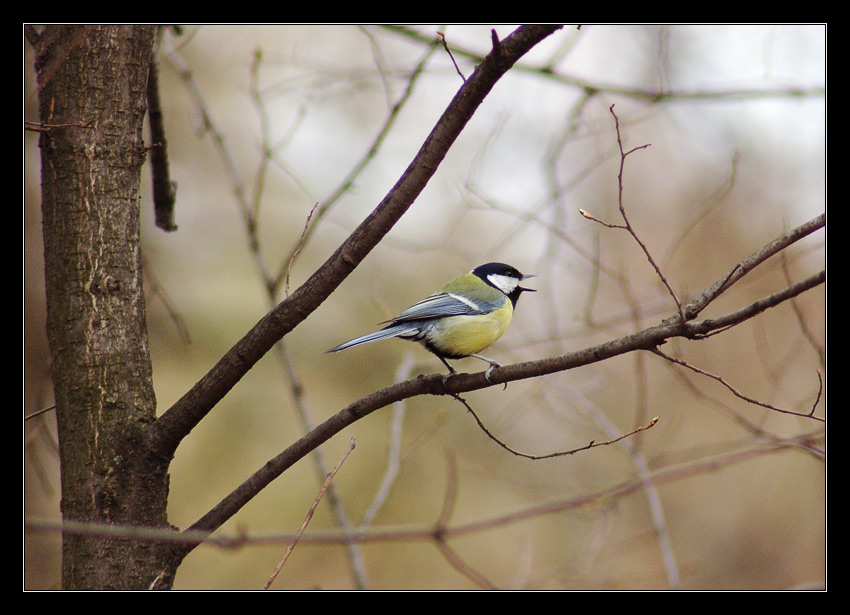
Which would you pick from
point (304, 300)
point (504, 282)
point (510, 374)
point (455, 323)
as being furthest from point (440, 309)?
point (304, 300)

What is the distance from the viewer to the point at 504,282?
4.07 metres

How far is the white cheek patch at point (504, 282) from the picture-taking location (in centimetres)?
405

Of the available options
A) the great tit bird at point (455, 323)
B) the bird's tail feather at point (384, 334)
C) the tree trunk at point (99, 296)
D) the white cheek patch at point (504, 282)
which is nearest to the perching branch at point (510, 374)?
the tree trunk at point (99, 296)

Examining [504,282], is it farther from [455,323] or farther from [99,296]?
[99,296]

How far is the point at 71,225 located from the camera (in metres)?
2.04

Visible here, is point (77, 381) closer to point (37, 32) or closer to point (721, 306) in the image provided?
point (37, 32)

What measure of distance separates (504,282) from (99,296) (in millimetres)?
2551

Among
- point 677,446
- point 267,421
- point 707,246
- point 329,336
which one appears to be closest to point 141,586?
point 267,421

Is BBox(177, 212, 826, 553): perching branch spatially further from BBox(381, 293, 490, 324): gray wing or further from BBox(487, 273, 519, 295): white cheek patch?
BBox(487, 273, 519, 295): white cheek patch

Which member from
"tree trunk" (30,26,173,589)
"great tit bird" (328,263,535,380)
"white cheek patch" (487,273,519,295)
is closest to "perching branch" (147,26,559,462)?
"tree trunk" (30,26,173,589)

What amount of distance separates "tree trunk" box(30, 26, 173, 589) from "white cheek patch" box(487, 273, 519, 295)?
93.0 inches

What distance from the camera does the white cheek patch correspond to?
4047 mm

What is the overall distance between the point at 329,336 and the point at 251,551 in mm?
Answer: 2027

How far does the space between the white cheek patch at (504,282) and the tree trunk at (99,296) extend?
7.75ft
